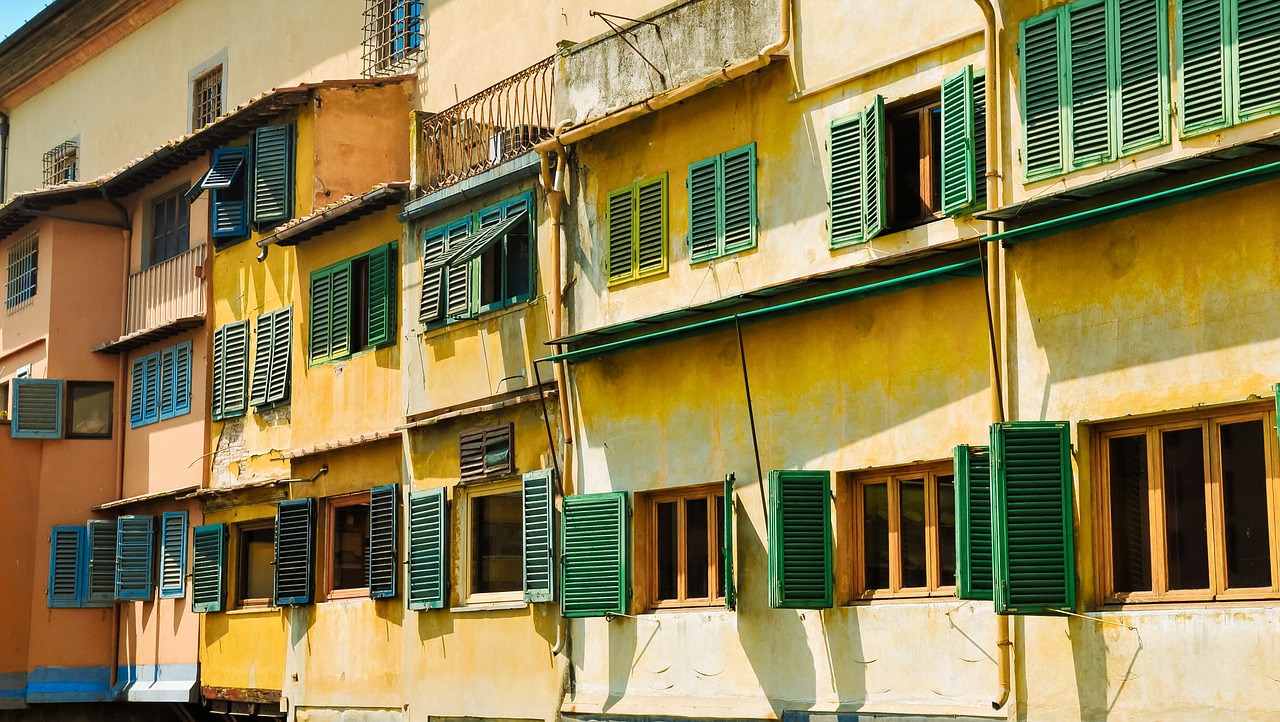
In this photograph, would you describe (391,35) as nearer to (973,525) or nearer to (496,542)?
(496,542)

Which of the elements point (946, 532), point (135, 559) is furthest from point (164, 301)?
point (946, 532)

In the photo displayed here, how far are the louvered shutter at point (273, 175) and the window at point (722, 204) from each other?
8.99m

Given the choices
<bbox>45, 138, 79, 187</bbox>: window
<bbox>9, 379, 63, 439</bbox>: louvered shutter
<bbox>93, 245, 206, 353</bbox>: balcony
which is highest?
<bbox>45, 138, 79, 187</bbox>: window

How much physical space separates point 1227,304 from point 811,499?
13.4 ft

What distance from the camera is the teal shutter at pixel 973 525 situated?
12523 mm

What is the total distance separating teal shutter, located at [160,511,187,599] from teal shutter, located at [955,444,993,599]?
15013 mm

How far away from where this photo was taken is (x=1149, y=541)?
12031 mm

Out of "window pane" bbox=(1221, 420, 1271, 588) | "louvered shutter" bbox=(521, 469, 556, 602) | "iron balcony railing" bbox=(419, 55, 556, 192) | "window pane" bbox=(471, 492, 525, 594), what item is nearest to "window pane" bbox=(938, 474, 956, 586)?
"window pane" bbox=(1221, 420, 1271, 588)

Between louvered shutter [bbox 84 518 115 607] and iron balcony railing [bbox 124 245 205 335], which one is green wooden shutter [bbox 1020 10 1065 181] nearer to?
iron balcony railing [bbox 124 245 205 335]

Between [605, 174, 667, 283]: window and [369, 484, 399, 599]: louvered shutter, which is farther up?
[605, 174, 667, 283]: window

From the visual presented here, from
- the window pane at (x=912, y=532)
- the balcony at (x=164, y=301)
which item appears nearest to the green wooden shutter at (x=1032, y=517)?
the window pane at (x=912, y=532)

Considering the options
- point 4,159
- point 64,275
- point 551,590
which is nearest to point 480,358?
point 551,590

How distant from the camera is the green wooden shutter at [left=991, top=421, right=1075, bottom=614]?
39.6 feet

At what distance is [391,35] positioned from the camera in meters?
25.4
